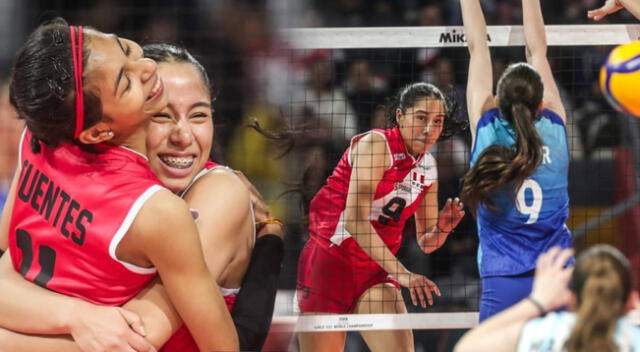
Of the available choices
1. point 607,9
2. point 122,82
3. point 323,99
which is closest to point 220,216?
point 122,82

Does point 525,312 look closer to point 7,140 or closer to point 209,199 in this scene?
point 209,199

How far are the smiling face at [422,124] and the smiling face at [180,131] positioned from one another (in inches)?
58.5

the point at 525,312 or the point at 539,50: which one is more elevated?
the point at 539,50

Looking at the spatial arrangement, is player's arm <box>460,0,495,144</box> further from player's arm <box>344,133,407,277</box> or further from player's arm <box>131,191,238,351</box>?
player's arm <box>131,191,238,351</box>

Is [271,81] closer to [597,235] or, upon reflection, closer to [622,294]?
[597,235]

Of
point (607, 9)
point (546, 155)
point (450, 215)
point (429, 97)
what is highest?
point (607, 9)

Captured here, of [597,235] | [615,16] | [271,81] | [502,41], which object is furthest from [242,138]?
[615,16]

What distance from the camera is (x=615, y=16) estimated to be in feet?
22.0

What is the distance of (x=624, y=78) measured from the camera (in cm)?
331

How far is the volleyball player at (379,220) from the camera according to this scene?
404cm

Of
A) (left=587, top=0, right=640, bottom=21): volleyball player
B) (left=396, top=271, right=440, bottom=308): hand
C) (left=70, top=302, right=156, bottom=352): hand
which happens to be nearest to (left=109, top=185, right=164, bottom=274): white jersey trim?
(left=70, top=302, right=156, bottom=352): hand

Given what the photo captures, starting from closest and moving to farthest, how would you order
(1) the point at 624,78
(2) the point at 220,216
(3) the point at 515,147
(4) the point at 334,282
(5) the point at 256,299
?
(2) the point at 220,216
(5) the point at 256,299
(1) the point at 624,78
(3) the point at 515,147
(4) the point at 334,282

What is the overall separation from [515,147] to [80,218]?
1865 mm

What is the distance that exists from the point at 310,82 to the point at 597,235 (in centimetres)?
221
